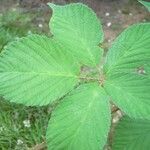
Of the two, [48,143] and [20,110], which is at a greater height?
[48,143]

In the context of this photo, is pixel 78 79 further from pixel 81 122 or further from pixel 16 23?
pixel 16 23

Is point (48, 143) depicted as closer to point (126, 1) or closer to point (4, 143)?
point (4, 143)

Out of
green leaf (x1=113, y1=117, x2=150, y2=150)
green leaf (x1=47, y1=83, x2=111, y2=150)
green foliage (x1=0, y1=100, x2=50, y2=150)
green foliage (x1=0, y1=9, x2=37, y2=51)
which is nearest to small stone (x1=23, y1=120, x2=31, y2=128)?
green foliage (x1=0, y1=100, x2=50, y2=150)

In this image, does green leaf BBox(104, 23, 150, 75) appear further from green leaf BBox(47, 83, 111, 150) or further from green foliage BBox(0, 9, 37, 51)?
green foliage BBox(0, 9, 37, 51)

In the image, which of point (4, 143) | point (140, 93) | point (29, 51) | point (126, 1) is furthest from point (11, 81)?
point (126, 1)

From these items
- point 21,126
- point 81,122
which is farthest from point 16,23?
point 81,122

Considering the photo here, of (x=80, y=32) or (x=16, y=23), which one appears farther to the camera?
(x=16, y=23)
